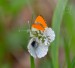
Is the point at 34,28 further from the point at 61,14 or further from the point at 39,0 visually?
the point at 39,0

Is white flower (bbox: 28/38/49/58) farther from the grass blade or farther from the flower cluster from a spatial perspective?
the grass blade

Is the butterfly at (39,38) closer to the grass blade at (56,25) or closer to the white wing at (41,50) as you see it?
the white wing at (41,50)

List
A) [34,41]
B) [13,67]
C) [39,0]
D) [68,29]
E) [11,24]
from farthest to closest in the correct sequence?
[39,0], [11,24], [13,67], [68,29], [34,41]

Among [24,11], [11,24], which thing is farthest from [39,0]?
[11,24]

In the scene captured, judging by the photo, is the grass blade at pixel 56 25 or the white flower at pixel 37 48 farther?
the grass blade at pixel 56 25

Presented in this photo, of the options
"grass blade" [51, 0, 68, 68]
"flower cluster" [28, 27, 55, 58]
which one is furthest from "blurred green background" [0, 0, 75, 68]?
"flower cluster" [28, 27, 55, 58]

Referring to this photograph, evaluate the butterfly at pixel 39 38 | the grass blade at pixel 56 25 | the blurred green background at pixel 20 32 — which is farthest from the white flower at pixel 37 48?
the blurred green background at pixel 20 32

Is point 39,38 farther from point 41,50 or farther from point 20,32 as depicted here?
point 20,32

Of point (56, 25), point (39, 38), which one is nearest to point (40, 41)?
point (39, 38)
